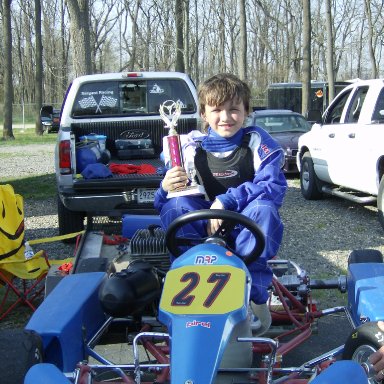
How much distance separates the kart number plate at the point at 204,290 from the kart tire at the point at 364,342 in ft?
1.94

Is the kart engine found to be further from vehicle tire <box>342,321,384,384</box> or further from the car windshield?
the car windshield

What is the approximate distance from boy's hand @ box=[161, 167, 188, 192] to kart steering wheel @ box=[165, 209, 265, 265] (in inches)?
13.1

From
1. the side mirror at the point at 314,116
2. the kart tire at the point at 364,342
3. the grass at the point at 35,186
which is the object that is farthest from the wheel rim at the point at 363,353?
the grass at the point at 35,186

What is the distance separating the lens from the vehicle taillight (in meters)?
7.84

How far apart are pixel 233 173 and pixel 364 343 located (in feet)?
4.47

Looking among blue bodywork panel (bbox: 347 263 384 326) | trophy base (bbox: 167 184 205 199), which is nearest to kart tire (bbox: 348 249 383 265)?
blue bodywork panel (bbox: 347 263 384 326)

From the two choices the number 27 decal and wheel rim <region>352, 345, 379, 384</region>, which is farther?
wheel rim <region>352, 345, 379, 384</region>

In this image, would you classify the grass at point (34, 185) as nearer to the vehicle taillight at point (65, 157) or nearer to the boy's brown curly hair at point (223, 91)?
the vehicle taillight at point (65, 157)

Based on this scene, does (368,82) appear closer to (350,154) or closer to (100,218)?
(350,154)

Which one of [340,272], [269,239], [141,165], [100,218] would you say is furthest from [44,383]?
[100,218]

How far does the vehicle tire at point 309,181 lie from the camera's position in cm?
1127

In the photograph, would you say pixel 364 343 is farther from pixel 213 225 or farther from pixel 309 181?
pixel 309 181

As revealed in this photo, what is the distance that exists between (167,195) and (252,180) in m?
0.56

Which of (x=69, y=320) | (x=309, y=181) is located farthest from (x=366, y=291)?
(x=309, y=181)
